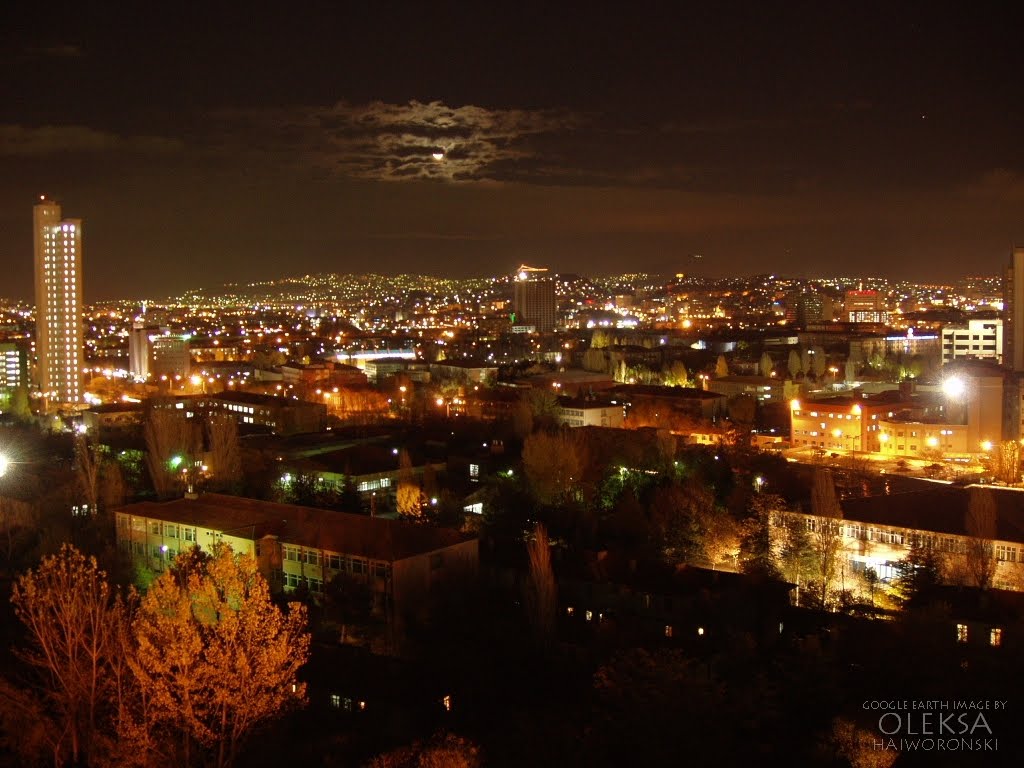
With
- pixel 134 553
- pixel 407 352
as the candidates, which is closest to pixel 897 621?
pixel 134 553

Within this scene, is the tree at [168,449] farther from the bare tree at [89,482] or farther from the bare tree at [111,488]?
the bare tree at [89,482]

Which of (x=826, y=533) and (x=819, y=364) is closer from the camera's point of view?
(x=826, y=533)

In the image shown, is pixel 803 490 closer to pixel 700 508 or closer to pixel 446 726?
pixel 700 508

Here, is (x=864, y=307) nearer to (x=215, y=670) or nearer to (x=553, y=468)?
(x=553, y=468)

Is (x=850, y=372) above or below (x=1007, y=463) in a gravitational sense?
above

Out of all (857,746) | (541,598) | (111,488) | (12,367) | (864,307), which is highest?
(864,307)

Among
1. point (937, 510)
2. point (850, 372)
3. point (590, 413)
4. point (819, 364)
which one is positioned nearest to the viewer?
point (937, 510)

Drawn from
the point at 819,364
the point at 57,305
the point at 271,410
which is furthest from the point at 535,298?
the point at 271,410
